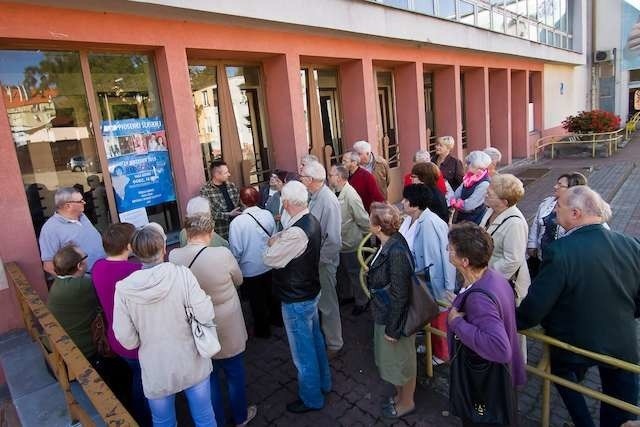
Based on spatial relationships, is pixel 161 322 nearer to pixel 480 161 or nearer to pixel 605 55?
pixel 480 161

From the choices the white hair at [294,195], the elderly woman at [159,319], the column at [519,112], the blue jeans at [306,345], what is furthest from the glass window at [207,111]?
the column at [519,112]

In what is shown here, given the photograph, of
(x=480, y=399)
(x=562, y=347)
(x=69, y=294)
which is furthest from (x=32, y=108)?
(x=562, y=347)

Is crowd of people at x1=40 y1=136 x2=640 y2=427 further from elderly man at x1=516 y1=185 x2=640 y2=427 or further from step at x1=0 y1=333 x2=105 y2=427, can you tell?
step at x1=0 y1=333 x2=105 y2=427

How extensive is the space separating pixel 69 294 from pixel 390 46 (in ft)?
25.4

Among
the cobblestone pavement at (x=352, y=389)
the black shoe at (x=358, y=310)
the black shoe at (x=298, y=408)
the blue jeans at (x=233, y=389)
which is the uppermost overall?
the blue jeans at (x=233, y=389)

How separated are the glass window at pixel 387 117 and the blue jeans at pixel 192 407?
7714 millimetres

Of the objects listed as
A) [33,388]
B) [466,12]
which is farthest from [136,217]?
[466,12]

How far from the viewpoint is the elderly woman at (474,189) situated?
455cm

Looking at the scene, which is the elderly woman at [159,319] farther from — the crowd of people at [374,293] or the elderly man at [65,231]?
the elderly man at [65,231]

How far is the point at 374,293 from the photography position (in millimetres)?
3078

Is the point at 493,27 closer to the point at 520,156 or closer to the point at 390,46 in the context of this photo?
the point at 390,46

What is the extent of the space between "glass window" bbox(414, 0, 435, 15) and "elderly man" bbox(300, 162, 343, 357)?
6.20 meters

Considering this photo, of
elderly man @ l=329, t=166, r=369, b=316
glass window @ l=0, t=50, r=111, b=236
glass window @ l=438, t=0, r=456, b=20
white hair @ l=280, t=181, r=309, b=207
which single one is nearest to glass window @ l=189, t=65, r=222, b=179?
glass window @ l=0, t=50, r=111, b=236

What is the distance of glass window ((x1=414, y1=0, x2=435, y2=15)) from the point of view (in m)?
8.90
